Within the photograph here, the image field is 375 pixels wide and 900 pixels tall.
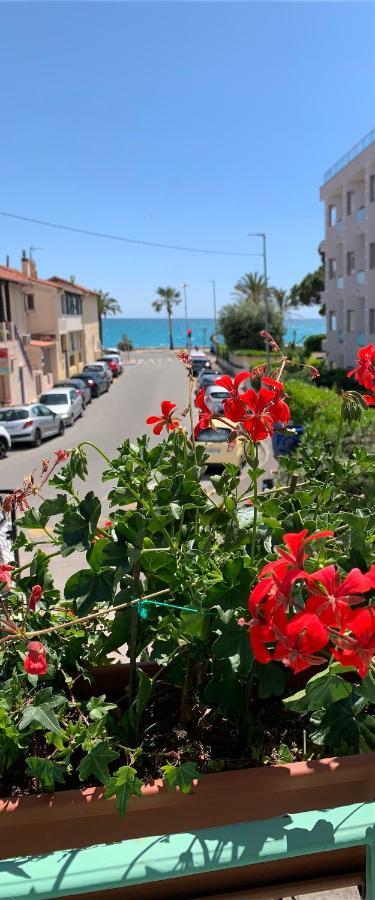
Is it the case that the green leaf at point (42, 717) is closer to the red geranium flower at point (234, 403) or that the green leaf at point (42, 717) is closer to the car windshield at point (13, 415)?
the red geranium flower at point (234, 403)

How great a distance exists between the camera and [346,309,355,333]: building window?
35844 mm

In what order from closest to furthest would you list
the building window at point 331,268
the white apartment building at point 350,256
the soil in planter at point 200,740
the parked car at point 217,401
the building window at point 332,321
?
the soil in planter at point 200,740 < the parked car at point 217,401 < the white apartment building at point 350,256 < the building window at point 331,268 < the building window at point 332,321

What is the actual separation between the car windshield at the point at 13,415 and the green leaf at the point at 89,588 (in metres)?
20.9

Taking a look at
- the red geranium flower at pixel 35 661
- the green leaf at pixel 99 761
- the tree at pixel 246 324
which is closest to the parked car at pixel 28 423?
the green leaf at pixel 99 761

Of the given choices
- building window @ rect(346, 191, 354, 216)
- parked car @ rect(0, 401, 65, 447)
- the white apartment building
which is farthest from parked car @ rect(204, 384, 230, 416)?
building window @ rect(346, 191, 354, 216)

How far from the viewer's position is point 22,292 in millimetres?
31781

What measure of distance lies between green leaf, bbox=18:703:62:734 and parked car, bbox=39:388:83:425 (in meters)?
24.4

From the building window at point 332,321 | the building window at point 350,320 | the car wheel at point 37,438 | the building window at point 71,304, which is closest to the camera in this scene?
the car wheel at point 37,438

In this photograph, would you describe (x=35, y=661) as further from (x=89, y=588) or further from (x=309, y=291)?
(x=309, y=291)

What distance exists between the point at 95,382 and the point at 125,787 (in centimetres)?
3614

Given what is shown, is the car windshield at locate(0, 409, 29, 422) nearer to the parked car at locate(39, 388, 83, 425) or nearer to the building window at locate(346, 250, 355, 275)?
the parked car at locate(39, 388, 83, 425)

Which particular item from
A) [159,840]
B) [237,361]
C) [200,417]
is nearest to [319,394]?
[200,417]

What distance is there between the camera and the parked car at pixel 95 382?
3653 centimetres

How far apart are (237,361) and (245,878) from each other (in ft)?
147
